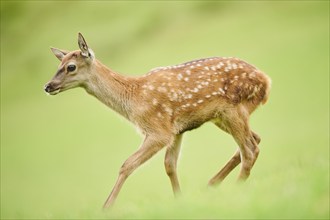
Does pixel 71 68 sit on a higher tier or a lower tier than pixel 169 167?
higher

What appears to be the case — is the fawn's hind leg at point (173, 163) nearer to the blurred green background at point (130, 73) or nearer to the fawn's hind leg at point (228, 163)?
the fawn's hind leg at point (228, 163)

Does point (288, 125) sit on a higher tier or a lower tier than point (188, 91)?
lower

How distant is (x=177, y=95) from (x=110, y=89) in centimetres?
81

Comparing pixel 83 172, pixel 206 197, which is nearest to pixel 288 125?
pixel 83 172

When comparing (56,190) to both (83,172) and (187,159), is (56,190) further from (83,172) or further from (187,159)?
(187,159)

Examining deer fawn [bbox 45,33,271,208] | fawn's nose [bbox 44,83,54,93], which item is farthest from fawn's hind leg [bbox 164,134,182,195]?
fawn's nose [bbox 44,83,54,93]

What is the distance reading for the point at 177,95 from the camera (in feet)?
34.4

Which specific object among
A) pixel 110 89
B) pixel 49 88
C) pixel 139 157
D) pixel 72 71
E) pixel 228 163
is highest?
pixel 72 71

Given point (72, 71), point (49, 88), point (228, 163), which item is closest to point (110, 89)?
point (72, 71)

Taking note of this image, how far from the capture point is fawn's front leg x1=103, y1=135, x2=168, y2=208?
965 cm

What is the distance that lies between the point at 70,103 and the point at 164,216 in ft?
84.2

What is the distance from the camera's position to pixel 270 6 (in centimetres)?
3669

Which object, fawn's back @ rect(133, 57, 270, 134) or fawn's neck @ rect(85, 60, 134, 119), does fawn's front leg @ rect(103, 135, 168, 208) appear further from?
fawn's neck @ rect(85, 60, 134, 119)

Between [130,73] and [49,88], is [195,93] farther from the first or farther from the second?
[130,73]
